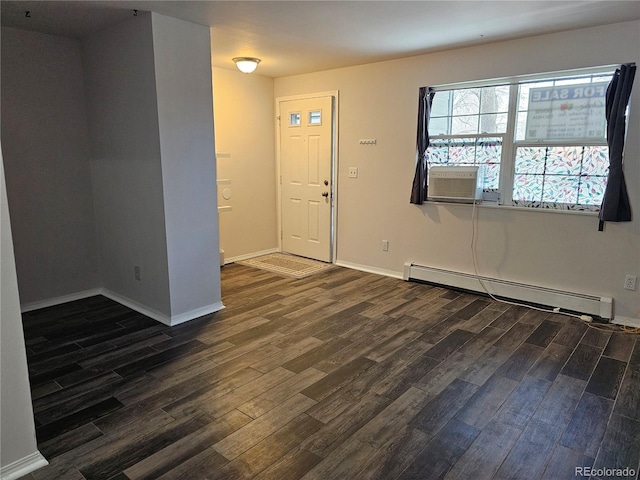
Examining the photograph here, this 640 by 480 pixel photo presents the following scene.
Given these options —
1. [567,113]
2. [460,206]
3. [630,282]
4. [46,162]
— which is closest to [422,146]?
[460,206]

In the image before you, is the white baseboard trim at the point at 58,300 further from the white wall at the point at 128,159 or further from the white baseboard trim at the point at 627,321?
the white baseboard trim at the point at 627,321

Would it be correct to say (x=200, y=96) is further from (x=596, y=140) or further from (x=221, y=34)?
(x=596, y=140)

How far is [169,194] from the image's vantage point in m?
3.29

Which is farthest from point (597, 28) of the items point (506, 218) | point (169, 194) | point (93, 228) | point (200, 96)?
point (93, 228)

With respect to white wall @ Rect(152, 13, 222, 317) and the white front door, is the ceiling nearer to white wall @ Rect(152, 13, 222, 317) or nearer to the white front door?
white wall @ Rect(152, 13, 222, 317)

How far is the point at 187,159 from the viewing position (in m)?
3.37

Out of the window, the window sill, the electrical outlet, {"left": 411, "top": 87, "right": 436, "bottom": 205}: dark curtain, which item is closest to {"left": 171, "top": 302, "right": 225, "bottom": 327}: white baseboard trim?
{"left": 411, "top": 87, "right": 436, "bottom": 205}: dark curtain

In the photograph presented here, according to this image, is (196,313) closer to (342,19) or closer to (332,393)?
(332,393)

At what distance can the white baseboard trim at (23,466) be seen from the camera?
1.77m

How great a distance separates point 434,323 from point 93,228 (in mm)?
3407

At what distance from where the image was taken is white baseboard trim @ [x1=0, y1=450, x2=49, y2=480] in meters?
1.77

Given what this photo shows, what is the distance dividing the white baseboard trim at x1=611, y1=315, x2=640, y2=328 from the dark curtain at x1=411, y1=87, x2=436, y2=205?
6.65 feet

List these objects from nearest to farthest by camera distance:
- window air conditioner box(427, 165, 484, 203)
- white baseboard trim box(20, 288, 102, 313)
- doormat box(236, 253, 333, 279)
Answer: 1. white baseboard trim box(20, 288, 102, 313)
2. window air conditioner box(427, 165, 484, 203)
3. doormat box(236, 253, 333, 279)

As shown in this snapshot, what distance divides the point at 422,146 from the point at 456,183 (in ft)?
1.83
